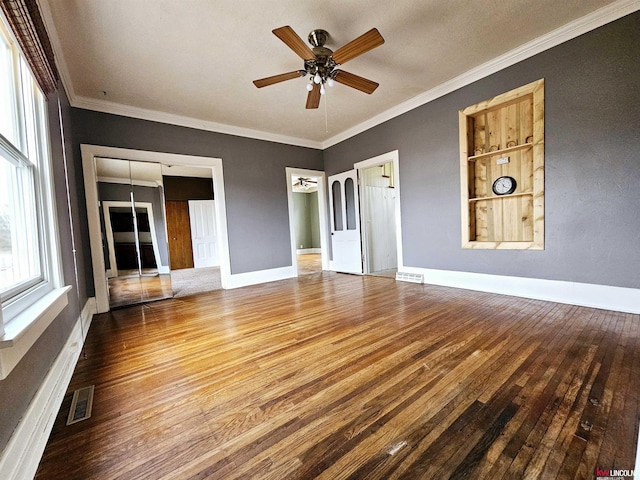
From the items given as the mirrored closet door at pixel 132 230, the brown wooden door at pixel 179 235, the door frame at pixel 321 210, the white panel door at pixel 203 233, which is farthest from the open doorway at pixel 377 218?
the brown wooden door at pixel 179 235

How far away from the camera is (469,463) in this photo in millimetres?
1016

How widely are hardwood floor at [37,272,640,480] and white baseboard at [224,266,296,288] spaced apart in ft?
6.48

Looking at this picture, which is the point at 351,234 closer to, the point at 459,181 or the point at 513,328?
the point at 459,181

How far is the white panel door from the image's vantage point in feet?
25.7

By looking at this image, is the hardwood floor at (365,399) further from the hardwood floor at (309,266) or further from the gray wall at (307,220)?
the gray wall at (307,220)

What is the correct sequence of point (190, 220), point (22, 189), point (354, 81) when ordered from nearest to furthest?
point (22, 189) < point (354, 81) < point (190, 220)

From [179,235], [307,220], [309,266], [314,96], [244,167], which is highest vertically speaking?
[314,96]

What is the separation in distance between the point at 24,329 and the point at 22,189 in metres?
1.16

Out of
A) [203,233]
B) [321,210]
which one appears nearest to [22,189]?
[321,210]

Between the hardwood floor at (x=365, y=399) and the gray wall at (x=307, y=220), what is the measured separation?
829 centimetres

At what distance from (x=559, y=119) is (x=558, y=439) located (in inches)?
126

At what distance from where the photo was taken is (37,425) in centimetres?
118

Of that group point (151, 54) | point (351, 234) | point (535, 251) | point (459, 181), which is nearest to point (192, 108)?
point (151, 54)

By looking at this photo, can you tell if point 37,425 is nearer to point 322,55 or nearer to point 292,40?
point 292,40
